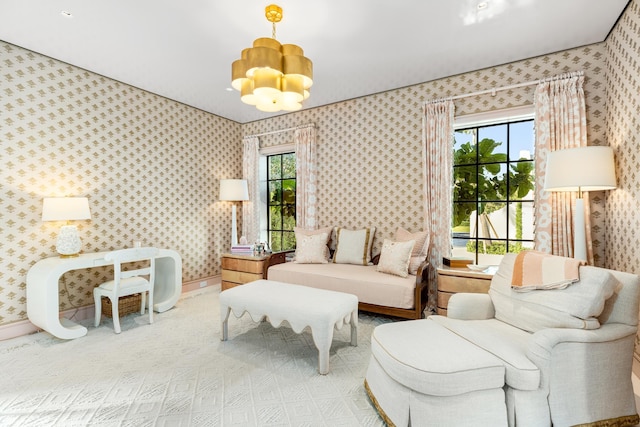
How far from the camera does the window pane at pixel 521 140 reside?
3.44 metres

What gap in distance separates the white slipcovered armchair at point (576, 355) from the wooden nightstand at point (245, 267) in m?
2.86

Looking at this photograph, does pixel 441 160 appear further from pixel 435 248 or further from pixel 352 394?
pixel 352 394

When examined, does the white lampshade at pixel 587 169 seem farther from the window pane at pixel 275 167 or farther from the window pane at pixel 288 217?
the window pane at pixel 275 167

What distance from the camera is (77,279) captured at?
3482 millimetres

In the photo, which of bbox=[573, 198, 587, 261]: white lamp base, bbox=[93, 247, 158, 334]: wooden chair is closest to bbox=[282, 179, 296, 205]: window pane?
bbox=[93, 247, 158, 334]: wooden chair

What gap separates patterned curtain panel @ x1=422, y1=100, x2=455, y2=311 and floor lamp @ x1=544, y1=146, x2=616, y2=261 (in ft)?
3.74

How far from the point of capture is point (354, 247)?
409 cm

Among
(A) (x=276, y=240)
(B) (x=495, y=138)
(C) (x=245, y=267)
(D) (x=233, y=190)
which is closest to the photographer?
(B) (x=495, y=138)

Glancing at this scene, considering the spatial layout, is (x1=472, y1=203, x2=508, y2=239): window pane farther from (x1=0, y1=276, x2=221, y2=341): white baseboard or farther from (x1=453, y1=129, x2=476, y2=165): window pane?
(x1=0, y1=276, x2=221, y2=341): white baseboard

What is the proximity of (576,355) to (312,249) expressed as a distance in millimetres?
2936

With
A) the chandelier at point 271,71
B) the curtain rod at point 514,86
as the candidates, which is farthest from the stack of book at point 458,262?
the chandelier at point 271,71

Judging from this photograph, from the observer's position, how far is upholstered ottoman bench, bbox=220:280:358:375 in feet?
7.56

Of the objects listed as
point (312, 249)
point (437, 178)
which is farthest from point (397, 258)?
point (312, 249)

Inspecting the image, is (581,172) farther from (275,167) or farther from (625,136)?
(275,167)
